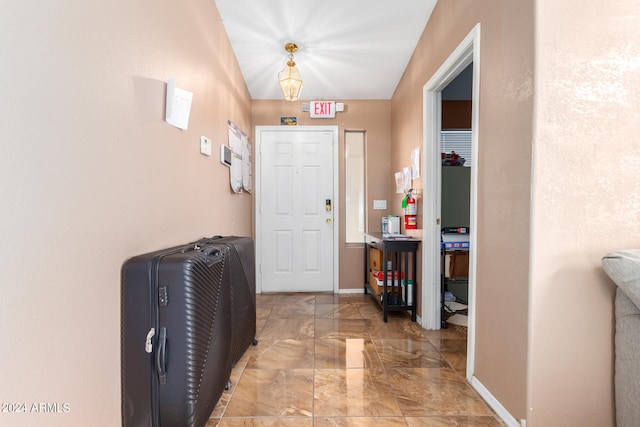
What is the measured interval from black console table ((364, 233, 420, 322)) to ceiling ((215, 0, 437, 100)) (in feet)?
5.77

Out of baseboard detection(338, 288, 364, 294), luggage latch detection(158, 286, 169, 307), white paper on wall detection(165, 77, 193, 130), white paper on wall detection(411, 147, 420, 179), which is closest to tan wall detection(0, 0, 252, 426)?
white paper on wall detection(165, 77, 193, 130)

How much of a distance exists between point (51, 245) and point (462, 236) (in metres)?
2.67

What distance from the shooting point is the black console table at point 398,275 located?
2.76 meters

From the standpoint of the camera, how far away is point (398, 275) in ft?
9.76

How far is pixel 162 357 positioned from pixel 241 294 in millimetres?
799

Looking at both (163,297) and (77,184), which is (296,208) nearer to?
(163,297)

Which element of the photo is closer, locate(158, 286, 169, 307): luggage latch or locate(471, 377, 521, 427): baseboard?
locate(158, 286, 169, 307): luggage latch

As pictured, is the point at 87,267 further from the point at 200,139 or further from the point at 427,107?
the point at 427,107

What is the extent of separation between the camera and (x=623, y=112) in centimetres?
127

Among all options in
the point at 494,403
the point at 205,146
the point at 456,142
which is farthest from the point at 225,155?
the point at 456,142

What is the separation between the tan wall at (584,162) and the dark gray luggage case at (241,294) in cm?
147

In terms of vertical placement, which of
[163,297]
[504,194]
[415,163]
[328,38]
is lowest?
[163,297]

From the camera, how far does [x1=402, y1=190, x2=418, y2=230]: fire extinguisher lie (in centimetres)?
289

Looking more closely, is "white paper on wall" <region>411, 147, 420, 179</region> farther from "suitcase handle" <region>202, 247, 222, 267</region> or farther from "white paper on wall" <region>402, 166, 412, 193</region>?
"suitcase handle" <region>202, 247, 222, 267</region>
